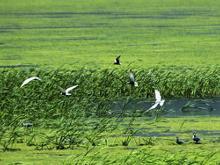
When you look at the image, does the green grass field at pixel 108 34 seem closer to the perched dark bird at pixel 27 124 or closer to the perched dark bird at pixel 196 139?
the perched dark bird at pixel 27 124

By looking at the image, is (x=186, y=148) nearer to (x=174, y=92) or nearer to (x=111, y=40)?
(x=174, y=92)

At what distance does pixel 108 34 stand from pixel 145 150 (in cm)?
1759

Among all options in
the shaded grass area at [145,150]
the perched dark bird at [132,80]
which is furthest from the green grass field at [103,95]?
the perched dark bird at [132,80]

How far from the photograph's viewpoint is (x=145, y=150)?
927 centimetres

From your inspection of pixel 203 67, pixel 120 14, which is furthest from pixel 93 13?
pixel 203 67

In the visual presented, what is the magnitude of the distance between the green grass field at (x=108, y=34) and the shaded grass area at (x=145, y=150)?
4.73 m

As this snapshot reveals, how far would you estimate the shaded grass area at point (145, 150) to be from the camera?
9.08 metres

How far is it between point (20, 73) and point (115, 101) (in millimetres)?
1638

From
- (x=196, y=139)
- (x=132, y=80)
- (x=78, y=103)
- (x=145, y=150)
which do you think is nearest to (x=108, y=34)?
(x=132, y=80)

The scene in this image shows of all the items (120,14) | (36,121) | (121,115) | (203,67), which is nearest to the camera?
(36,121)

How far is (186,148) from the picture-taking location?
10.6m

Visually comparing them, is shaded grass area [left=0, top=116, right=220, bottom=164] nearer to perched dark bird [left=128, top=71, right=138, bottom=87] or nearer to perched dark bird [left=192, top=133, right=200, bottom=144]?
perched dark bird [left=192, top=133, right=200, bottom=144]

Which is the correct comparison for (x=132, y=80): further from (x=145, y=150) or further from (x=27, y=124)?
(x=145, y=150)

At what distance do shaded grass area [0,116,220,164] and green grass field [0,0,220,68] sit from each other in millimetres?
4734
